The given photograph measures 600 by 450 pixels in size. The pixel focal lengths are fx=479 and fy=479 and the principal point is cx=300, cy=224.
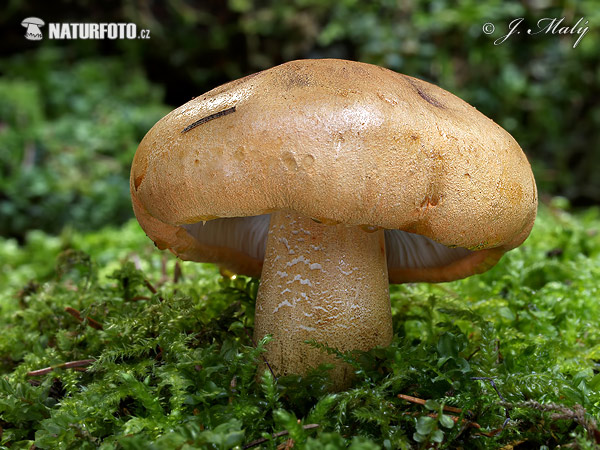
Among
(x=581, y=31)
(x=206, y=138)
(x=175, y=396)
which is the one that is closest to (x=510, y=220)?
(x=206, y=138)

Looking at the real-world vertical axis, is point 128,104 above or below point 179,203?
above

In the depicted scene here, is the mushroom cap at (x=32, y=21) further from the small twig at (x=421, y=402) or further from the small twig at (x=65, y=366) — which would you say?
the small twig at (x=421, y=402)

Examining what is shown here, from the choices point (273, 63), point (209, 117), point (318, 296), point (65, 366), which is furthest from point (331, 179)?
point (273, 63)

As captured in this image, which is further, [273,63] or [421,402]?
[273,63]

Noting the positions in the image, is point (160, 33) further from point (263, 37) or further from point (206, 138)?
point (206, 138)

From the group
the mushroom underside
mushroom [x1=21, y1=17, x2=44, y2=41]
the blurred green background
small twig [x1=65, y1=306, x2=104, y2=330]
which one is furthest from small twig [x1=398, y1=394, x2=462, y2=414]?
mushroom [x1=21, y1=17, x2=44, y2=41]

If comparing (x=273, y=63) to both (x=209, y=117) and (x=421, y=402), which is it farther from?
(x=421, y=402)

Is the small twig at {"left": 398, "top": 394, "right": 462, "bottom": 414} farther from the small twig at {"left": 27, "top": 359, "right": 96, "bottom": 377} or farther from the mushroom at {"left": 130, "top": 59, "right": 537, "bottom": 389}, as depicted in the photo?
the small twig at {"left": 27, "top": 359, "right": 96, "bottom": 377}
